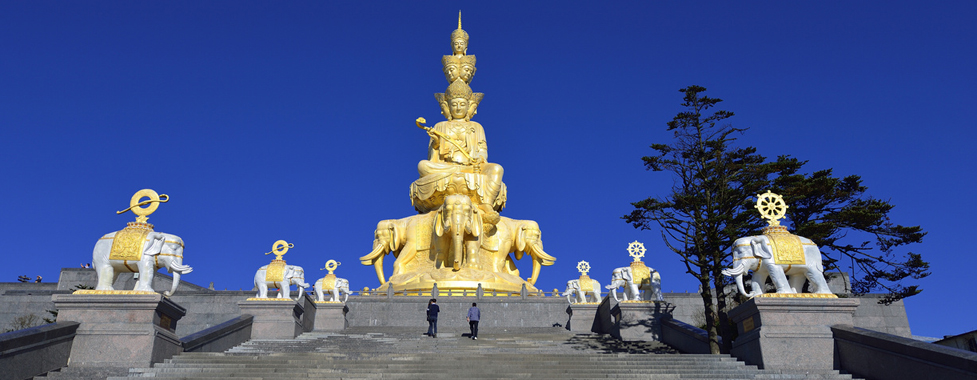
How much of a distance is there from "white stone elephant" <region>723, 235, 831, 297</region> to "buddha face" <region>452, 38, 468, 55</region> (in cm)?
2028

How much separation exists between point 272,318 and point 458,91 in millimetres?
15293

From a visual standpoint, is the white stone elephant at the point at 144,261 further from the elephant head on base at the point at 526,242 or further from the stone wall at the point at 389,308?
the elephant head on base at the point at 526,242

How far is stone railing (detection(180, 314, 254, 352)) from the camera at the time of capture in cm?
1069

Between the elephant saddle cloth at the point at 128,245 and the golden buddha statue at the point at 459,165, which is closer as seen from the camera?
the elephant saddle cloth at the point at 128,245

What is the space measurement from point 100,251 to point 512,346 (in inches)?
263

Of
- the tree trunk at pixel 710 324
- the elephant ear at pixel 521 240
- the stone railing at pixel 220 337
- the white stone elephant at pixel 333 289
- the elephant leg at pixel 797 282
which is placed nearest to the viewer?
the elephant leg at pixel 797 282

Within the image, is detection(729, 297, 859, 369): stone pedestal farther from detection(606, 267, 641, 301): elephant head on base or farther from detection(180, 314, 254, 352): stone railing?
detection(180, 314, 254, 352): stone railing

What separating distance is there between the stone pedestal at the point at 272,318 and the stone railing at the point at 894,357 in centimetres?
959

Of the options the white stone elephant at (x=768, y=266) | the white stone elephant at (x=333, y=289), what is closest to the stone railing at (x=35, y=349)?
the white stone elephant at (x=333, y=289)

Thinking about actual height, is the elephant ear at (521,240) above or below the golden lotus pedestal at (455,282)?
above

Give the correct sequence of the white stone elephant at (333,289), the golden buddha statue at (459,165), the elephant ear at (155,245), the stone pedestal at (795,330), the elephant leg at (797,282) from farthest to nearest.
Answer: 1. the golden buddha statue at (459,165)
2. the white stone elephant at (333,289)
3. the elephant leg at (797,282)
4. the elephant ear at (155,245)
5. the stone pedestal at (795,330)

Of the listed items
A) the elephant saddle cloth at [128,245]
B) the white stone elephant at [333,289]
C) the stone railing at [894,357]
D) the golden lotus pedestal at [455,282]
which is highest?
the golden lotus pedestal at [455,282]

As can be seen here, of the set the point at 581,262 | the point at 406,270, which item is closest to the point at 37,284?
the point at 406,270

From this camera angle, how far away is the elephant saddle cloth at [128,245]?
1007cm
